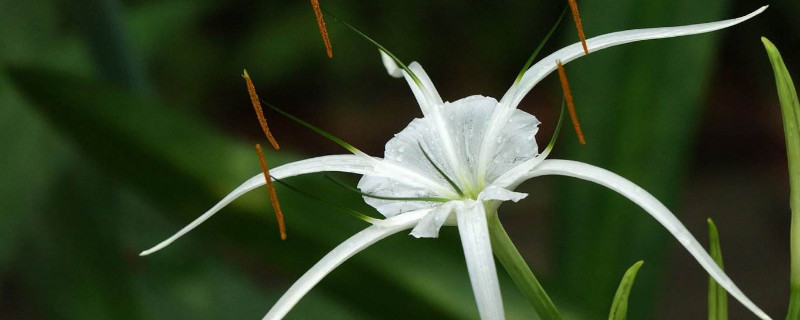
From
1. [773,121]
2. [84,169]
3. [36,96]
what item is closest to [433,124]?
[36,96]

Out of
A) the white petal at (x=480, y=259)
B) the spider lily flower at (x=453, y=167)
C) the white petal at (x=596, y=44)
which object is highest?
the white petal at (x=596, y=44)

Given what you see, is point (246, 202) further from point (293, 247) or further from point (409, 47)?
point (409, 47)

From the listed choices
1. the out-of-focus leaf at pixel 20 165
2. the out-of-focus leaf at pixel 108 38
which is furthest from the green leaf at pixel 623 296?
the out-of-focus leaf at pixel 20 165

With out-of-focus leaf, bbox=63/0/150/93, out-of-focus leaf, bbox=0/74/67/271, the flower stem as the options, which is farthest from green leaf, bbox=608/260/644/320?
out-of-focus leaf, bbox=0/74/67/271

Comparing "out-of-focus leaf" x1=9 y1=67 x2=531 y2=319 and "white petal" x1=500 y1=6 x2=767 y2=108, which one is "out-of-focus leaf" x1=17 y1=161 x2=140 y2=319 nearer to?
"out-of-focus leaf" x1=9 y1=67 x2=531 y2=319

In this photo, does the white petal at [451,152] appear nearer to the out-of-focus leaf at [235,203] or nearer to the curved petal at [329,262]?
the curved petal at [329,262]

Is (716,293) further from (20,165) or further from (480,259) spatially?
(20,165)

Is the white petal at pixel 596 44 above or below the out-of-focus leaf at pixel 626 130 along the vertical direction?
below

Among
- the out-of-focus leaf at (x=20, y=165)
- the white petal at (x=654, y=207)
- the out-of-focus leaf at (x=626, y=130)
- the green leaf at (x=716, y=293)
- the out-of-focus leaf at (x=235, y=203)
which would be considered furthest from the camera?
the out-of-focus leaf at (x=20, y=165)

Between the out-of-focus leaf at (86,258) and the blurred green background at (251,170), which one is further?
the out-of-focus leaf at (86,258)
